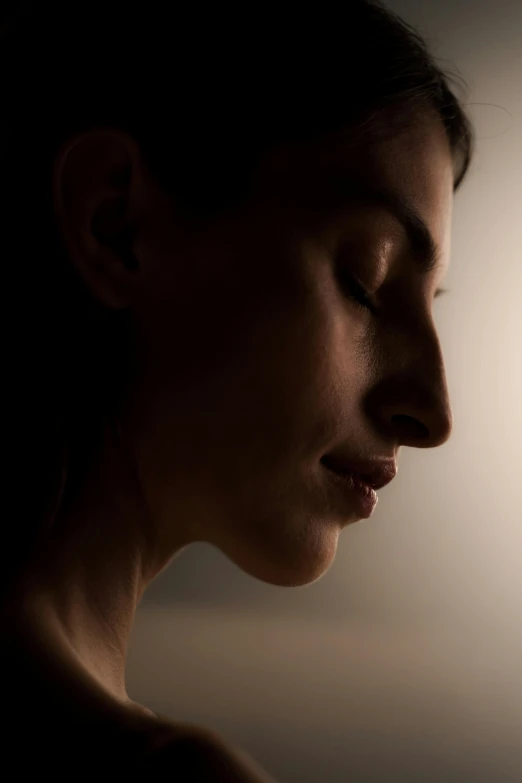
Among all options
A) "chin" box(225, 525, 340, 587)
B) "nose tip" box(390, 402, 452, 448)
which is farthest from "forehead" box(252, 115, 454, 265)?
"chin" box(225, 525, 340, 587)

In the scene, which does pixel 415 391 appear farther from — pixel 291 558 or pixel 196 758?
pixel 196 758

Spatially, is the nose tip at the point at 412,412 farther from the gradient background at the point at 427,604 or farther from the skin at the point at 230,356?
the gradient background at the point at 427,604

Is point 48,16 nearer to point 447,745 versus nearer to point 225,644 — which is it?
point 225,644

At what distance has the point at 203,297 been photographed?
53 cm

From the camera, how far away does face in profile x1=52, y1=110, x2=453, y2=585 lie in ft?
1.72

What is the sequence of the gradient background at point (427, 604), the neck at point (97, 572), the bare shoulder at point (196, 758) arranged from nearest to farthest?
the bare shoulder at point (196, 758) < the neck at point (97, 572) < the gradient background at point (427, 604)

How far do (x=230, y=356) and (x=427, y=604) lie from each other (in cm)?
52

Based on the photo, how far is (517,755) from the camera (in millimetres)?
876

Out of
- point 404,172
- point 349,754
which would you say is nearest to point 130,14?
point 404,172

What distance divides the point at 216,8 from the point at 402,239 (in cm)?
21

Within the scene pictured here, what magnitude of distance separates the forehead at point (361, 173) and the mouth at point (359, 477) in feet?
0.51

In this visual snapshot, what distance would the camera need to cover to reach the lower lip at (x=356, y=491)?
570 millimetres

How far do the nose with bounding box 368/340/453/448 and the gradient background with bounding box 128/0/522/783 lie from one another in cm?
30

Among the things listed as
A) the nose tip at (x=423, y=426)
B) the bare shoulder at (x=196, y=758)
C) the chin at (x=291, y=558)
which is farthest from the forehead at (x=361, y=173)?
the bare shoulder at (x=196, y=758)
